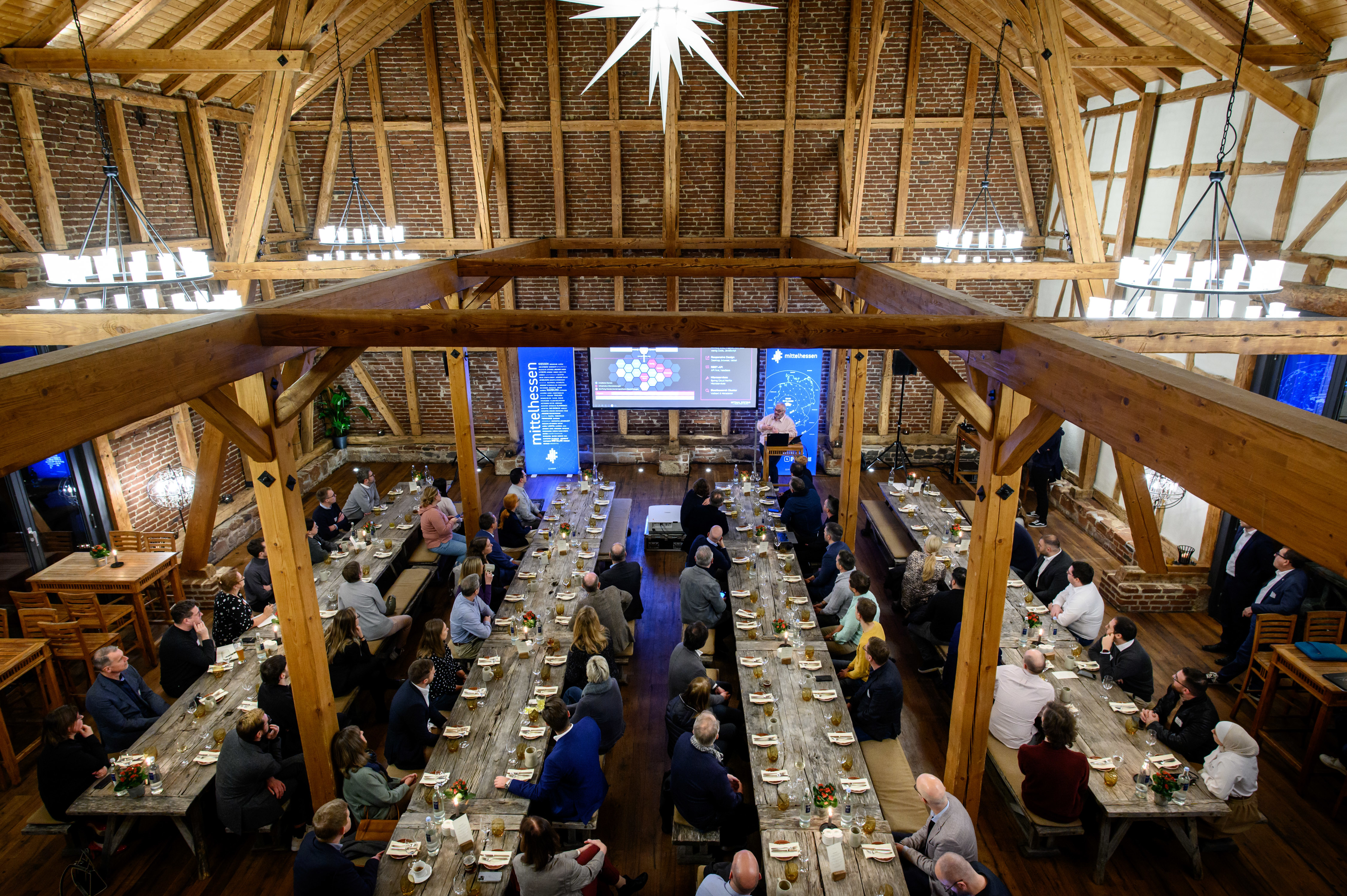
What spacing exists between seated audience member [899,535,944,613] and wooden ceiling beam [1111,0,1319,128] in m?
5.00

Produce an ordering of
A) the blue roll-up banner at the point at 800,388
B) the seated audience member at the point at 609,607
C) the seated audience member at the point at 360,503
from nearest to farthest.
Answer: the seated audience member at the point at 609,607 → the seated audience member at the point at 360,503 → the blue roll-up banner at the point at 800,388

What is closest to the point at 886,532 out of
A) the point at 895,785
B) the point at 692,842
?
the point at 895,785

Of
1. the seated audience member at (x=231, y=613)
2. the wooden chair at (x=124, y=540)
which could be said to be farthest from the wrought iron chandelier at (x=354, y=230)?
the seated audience member at (x=231, y=613)

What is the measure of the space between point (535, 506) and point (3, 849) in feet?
19.0

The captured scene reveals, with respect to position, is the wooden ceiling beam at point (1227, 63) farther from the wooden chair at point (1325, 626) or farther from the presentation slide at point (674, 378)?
the presentation slide at point (674, 378)

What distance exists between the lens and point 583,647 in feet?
18.7

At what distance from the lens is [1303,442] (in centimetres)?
192

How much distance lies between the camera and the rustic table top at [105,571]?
723 cm

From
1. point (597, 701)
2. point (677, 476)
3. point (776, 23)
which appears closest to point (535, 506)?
point (677, 476)

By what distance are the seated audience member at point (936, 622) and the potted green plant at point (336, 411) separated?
9.66 metres

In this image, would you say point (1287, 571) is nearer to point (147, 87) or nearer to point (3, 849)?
point (3, 849)

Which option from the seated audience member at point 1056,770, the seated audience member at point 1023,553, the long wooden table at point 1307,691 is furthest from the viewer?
the seated audience member at point 1023,553

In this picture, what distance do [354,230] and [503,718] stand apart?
7090mm

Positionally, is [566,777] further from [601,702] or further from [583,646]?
[583,646]
